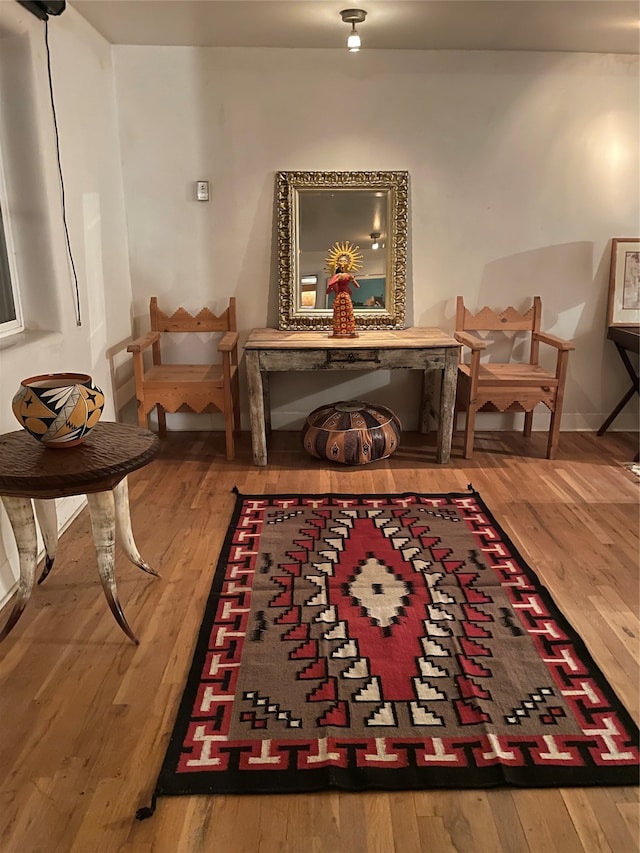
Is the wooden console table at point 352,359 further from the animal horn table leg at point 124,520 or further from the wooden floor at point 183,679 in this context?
the animal horn table leg at point 124,520

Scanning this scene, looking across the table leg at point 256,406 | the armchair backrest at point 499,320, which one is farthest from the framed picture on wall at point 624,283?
the table leg at point 256,406

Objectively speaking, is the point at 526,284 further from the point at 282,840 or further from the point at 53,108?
the point at 282,840

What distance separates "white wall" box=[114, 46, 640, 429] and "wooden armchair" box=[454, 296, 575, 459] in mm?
152

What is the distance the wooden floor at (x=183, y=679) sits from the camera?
143 centimetres

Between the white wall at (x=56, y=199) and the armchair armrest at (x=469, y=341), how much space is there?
6.48 ft

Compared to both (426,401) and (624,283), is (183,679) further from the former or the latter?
(624,283)

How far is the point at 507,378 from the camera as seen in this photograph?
11.9 ft

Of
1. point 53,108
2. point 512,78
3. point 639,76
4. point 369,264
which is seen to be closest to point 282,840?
point 53,108

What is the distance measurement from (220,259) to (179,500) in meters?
1.60

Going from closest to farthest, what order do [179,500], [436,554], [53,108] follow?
[436,554] → [53,108] → [179,500]

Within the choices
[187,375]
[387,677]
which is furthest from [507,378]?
[387,677]

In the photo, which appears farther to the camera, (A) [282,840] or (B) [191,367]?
(B) [191,367]

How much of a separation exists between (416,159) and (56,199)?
208 cm

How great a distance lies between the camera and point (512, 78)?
3746 mm
